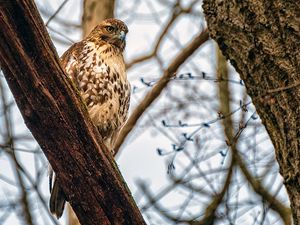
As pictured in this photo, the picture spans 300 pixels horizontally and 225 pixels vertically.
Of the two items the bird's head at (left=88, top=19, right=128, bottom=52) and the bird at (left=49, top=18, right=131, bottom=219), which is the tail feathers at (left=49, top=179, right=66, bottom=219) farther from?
the bird's head at (left=88, top=19, right=128, bottom=52)

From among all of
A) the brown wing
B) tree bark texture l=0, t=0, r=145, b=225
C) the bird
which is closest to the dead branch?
the bird

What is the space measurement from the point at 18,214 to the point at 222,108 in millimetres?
2076

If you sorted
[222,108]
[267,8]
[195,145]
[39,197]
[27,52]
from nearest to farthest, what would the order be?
[27,52]
[267,8]
[39,197]
[195,145]
[222,108]

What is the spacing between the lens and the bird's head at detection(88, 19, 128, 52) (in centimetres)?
501

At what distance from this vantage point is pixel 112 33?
5.07 m

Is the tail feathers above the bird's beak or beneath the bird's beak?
beneath

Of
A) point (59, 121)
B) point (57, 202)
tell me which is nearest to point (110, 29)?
point (57, 202)

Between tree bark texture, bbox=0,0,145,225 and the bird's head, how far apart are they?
7.30 ft

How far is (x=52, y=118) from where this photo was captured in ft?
8.95

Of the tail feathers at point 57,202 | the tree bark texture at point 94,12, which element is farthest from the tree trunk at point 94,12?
the tail feathers at point 57,202

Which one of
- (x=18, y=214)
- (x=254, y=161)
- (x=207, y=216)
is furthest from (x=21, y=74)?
(x=254, y=161)

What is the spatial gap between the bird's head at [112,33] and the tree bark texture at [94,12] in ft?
3.02

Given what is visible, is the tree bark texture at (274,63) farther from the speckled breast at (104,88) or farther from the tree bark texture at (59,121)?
the speckled breast at (104,88)

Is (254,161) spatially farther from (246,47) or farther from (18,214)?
(246,47)
